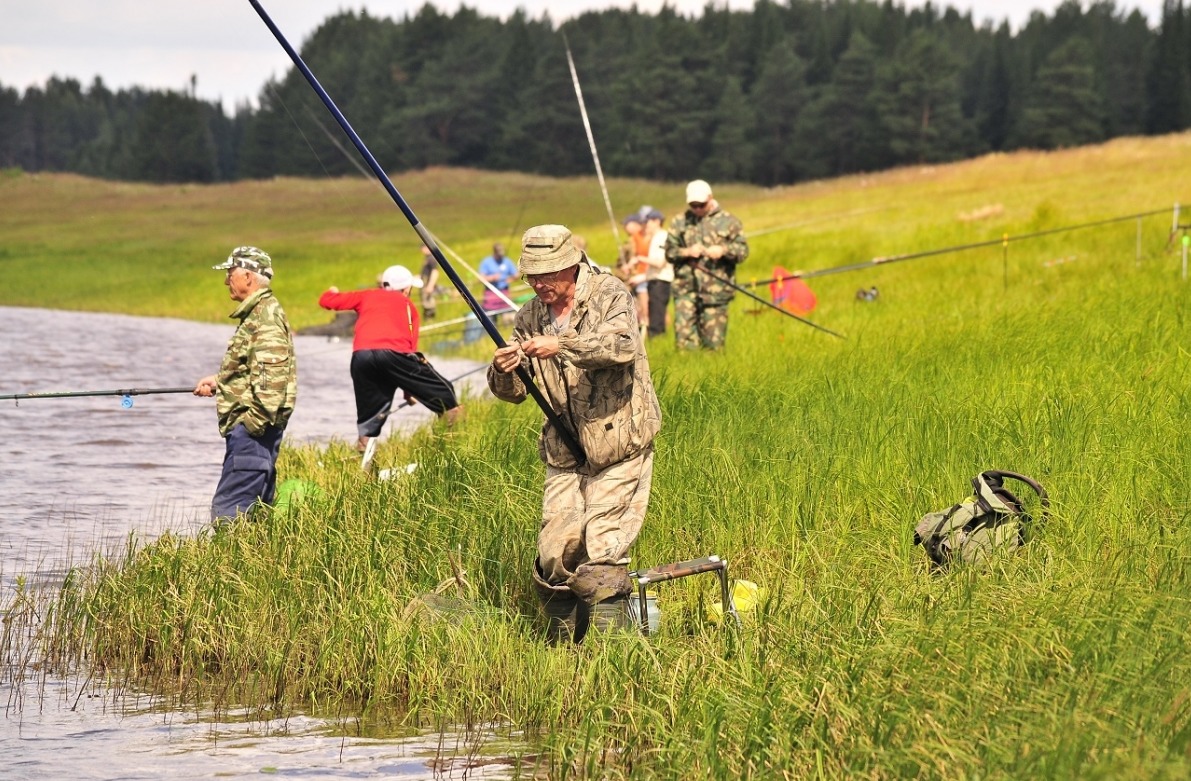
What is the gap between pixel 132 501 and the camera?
10945mm

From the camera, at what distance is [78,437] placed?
14672 mm

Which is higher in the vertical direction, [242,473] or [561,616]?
[242,473]

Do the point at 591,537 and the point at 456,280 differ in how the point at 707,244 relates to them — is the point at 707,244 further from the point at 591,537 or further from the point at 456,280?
the point at 591,537

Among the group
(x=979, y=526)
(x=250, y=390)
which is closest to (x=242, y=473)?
(x=250, y=390)

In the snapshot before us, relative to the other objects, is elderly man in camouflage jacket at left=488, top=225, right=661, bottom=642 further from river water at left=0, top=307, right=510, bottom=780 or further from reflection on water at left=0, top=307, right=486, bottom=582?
reflection on water at left=0, top=307, right=486, bottom=582

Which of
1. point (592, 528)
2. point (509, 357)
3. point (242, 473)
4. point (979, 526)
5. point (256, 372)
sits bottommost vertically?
point (242, 473)

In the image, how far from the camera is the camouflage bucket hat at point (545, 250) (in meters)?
5.79

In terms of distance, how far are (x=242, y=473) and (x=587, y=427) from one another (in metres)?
2.77

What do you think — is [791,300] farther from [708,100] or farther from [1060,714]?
[708,100]

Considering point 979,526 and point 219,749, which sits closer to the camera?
point 219,749

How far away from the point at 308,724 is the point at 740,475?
2.73 m

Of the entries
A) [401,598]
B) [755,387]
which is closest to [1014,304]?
[755,387]

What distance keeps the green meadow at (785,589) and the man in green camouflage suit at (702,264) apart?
0.69 m

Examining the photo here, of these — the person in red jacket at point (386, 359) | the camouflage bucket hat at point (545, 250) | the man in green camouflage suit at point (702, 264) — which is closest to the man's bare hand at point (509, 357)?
the camouflage bucket hat at point (545, 250)
